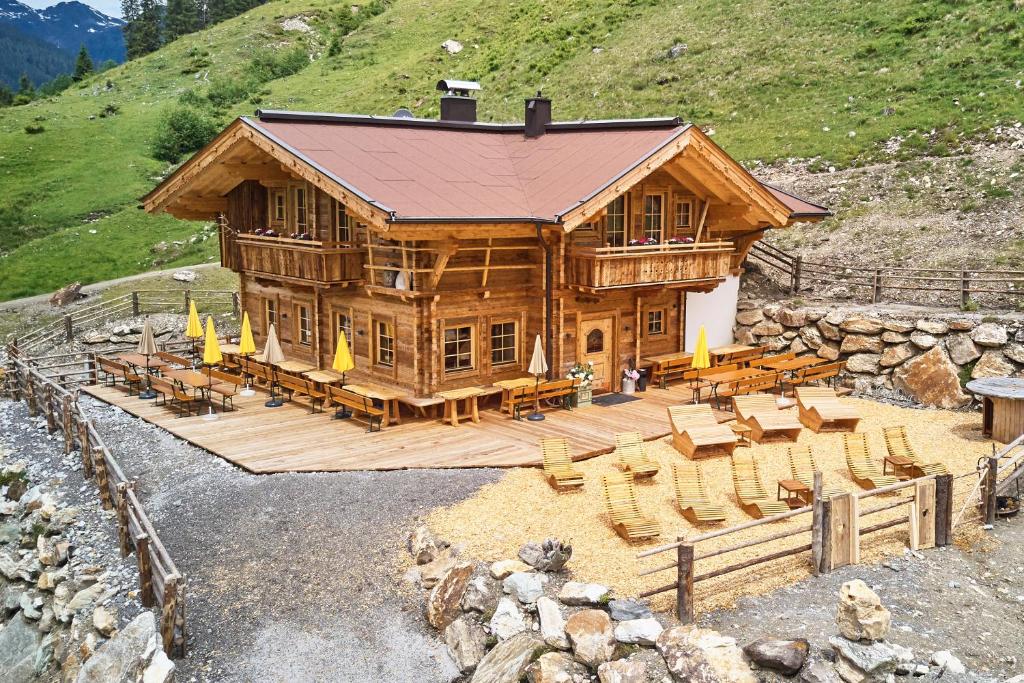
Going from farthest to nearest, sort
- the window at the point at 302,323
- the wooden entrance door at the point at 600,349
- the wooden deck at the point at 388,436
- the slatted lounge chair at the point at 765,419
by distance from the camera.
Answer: the window at the point at 302,323
the wooden entrance door at the point at 600,349
the slatted lounge chair at the point at 765,419
the wooden deck at the point at 388,436

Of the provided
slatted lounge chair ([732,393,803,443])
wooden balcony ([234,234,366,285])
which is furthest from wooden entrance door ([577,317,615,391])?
wooden balcony ([234,234,366,285])

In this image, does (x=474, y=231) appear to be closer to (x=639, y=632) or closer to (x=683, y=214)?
(x=683, y=214)

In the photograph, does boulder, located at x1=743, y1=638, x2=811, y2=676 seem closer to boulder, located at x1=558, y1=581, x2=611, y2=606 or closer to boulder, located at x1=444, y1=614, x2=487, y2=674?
boulder, located at x1=558, y1=581, x2=611, y2=606

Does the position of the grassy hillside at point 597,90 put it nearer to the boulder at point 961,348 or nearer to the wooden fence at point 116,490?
the boulder at point 961,348

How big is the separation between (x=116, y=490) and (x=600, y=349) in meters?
12.8

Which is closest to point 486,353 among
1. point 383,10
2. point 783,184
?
point 783,184

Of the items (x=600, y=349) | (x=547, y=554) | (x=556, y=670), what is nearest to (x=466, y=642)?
(x=556, y=670)

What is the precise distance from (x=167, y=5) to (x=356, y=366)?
371ft

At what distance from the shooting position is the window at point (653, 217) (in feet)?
76.4

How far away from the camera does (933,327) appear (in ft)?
71.9

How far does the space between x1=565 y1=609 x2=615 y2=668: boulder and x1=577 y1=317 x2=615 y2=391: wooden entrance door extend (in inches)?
467

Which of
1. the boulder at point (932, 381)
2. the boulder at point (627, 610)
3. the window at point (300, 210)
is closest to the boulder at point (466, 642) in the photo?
the boulder at point (627, 610)

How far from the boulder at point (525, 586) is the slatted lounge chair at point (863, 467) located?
23.8 feet

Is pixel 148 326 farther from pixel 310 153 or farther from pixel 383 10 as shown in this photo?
pixel 383 10
